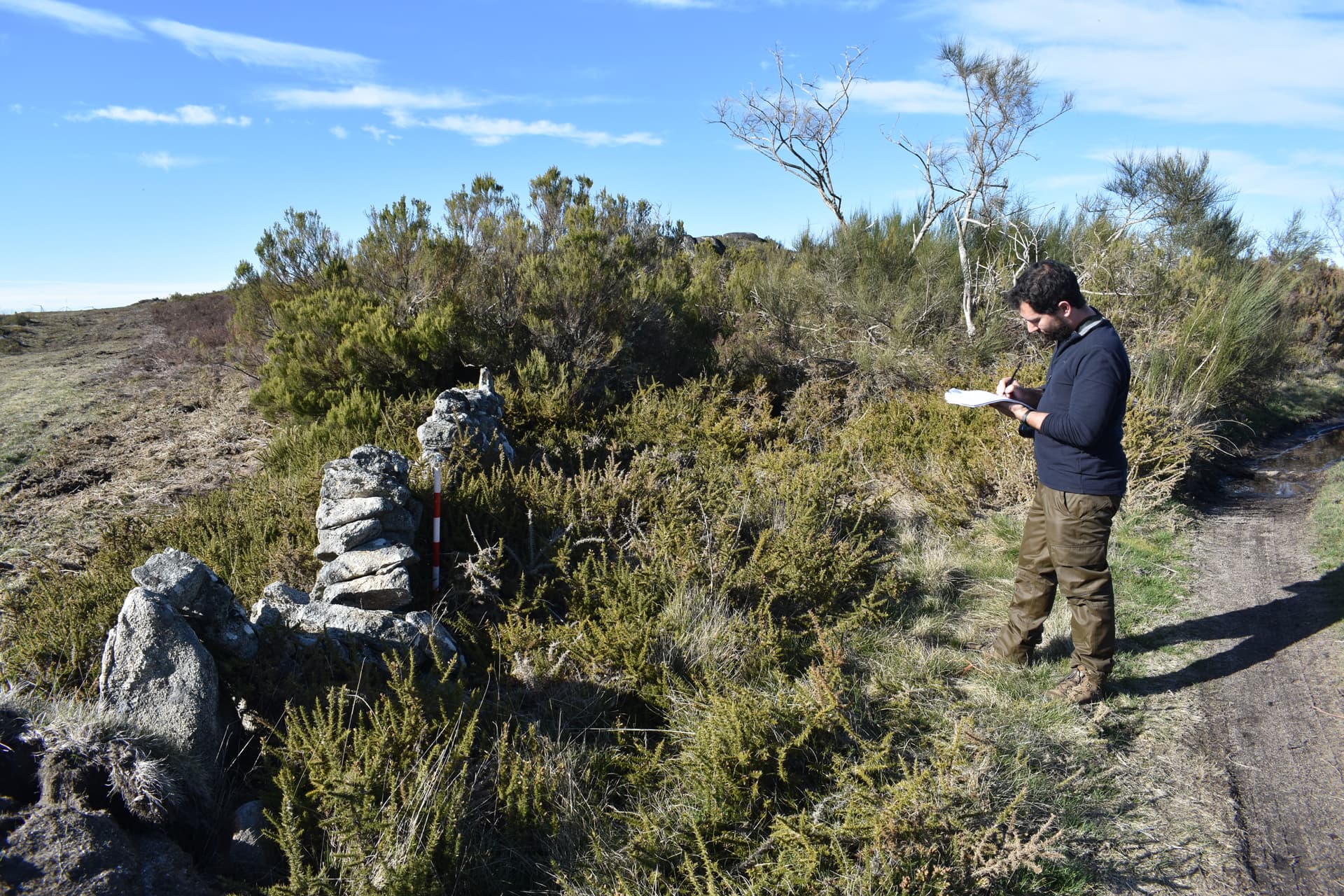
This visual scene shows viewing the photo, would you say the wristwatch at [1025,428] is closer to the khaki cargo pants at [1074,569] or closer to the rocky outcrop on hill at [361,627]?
the khaki cargo pants at [1074,569]

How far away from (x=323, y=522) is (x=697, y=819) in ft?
9.07

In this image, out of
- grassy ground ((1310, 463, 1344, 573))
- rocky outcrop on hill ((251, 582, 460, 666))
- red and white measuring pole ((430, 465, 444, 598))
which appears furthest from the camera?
grassy ground ((1310, 463, 1344, 573))

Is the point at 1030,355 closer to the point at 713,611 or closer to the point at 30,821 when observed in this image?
the point at 713,611

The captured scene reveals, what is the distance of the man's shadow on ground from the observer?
3.97 meters

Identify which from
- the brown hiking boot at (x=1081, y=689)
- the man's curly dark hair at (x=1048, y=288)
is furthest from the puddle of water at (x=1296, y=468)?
the man's curly dark hair at (x=1048, y=288)

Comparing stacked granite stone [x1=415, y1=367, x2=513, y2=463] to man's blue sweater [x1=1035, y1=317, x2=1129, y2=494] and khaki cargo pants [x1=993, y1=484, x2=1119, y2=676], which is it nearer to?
khaki cargo pants [x1=993, y1=484, x2=1119, y2=676]

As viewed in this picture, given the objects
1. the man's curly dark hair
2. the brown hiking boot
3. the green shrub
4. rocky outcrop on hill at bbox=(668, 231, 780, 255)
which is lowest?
the brown hiking boot

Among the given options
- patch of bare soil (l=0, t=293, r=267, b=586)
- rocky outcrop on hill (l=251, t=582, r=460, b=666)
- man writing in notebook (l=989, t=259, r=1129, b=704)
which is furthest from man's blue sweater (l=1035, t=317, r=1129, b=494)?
patch of bare soil (l=0, t=293, r=267, b=586)

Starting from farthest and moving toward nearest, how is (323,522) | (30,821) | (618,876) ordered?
1. (323,522)
2. (618,876)
3. (30,821)

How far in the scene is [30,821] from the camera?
2102 millimetres

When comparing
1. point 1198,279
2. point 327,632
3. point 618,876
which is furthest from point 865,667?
point 1198,279

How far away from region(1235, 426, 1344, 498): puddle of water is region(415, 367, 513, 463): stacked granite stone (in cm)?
730

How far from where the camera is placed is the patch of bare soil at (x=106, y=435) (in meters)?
6.09

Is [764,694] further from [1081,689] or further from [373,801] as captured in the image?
[373,801]
